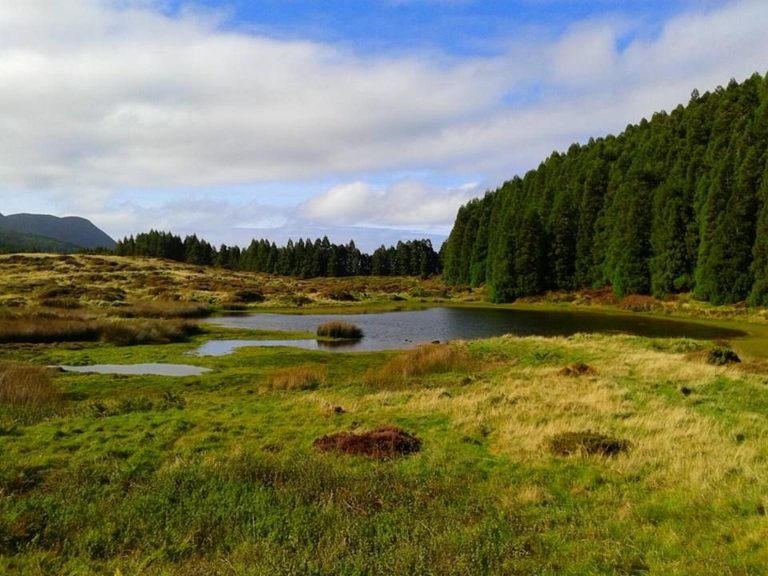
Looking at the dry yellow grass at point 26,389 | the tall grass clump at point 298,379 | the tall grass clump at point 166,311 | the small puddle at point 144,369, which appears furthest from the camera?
the tall grass clump at point 166,311

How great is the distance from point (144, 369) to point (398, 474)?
2515 centimetres

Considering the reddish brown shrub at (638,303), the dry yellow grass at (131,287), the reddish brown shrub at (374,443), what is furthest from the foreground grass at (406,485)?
the dry yellow grass at (131,287)

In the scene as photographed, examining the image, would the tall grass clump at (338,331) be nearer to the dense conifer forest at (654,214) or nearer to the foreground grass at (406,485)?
the foreground grass at (406,485)

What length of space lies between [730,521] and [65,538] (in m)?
9.79

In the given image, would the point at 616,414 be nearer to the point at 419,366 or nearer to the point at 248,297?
the point at 419,366

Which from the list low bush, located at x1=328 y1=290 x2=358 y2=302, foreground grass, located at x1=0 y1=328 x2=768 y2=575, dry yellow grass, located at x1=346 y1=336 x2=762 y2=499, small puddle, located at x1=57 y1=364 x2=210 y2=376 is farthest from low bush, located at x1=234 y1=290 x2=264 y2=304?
foreground grass, located at x1=0 y1=328 x2=768 y2=575

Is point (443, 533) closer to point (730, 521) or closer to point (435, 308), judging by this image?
point (730, 521)

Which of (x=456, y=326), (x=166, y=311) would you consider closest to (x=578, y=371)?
(x=456, y=326)

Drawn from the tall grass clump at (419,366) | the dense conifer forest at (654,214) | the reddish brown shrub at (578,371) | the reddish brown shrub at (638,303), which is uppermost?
the dense conifer forest at (654,214)

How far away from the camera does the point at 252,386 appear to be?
2512cm

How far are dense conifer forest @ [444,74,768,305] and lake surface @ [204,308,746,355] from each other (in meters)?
11.0

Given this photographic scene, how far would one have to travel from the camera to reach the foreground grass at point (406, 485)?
7.14 m

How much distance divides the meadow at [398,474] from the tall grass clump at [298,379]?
0.11m

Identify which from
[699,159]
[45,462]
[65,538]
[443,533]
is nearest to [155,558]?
[65,538]
